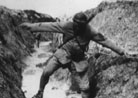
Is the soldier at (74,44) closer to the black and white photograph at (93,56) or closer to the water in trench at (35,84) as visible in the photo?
the black and white photograph at (93,56)

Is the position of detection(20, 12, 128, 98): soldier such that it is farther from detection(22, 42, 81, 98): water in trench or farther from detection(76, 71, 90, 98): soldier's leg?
detection(22, 42, 81, 98): water in trench

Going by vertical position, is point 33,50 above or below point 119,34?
below

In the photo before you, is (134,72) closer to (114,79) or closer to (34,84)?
(114,79)

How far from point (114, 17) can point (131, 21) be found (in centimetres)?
118

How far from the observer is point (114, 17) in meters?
12.9

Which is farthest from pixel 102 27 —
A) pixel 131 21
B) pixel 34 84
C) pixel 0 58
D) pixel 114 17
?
pixel 34 84

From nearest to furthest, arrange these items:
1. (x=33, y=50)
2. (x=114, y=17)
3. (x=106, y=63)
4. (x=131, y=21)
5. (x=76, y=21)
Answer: (x=76, y=21) → (x=106, y=63) → (x=131, y=21) → (x=114, y=17) → (x=33, y=50)

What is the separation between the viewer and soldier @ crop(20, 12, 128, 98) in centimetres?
Result: 848

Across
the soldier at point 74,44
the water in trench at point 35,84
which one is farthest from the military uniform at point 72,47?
the water in trench at point 35,84

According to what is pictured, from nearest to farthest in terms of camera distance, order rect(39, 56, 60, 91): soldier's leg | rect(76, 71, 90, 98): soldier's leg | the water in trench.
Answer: rect(39, 56, 60, 91): soldier's leg, rect(76, 71, 90, 98): soldier's leg, the water in trench

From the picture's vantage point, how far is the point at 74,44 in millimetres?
8812

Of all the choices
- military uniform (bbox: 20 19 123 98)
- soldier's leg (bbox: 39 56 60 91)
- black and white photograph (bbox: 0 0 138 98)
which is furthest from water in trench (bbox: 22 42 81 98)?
soldier's leg (bbox: 39 56 60 91)

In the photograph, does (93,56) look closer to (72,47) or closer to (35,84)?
(72,47)

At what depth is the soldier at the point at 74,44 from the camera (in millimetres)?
8484
